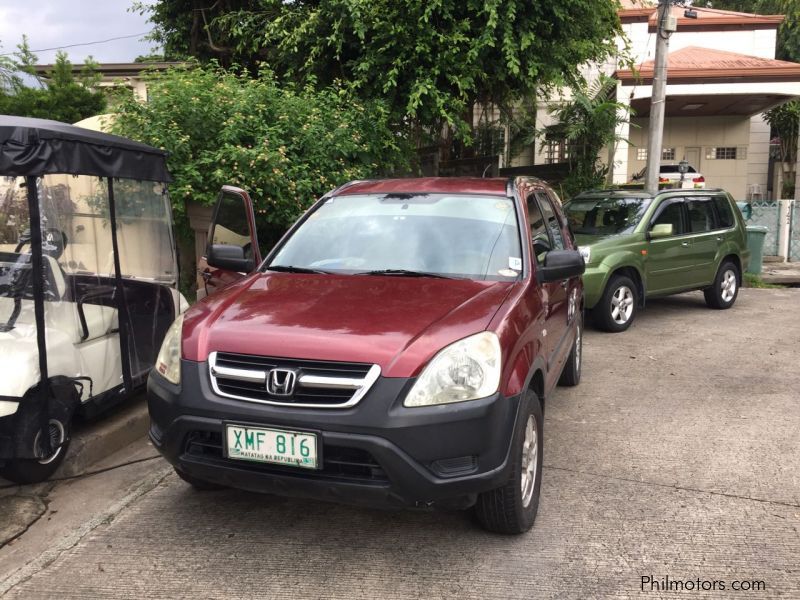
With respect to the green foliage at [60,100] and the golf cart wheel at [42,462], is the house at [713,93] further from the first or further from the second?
the golf cart wheel at [42,462]

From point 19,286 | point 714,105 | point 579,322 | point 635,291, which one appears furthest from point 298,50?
point 714,105

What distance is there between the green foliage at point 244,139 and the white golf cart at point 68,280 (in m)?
2.43

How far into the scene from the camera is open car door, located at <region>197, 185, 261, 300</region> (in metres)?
4.30

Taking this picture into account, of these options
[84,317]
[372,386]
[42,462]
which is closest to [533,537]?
[372,386]

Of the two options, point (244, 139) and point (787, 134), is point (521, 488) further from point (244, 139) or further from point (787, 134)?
point (787, 134)

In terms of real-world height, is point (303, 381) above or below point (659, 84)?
below

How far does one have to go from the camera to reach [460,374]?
287cm

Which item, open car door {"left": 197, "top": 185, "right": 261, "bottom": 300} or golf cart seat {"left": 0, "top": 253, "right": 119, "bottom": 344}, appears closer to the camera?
golf cart seat {"left": 0, "top": 253, "right": 119, "bottom": 344}

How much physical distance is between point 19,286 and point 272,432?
6.44ft

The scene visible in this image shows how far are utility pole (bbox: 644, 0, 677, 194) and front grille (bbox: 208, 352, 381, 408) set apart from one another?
31.6ft

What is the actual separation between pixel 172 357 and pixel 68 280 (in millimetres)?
1275

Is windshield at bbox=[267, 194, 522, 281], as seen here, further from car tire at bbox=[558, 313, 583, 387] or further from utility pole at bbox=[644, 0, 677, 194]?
utility pole at bbox=[644, 0, 677, 194]

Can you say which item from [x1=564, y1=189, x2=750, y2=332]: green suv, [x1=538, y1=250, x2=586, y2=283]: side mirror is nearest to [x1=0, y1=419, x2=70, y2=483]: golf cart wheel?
[x1=538, y1=250, x2=586, y2=283]: side mirror
